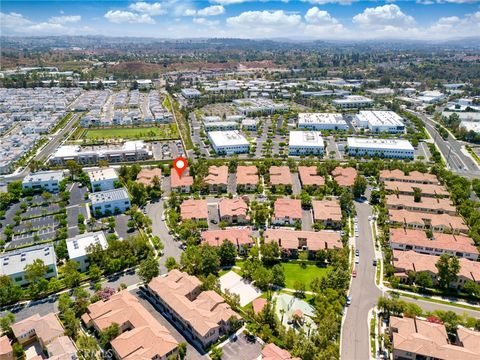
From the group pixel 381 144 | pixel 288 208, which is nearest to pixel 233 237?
pixel 288 208

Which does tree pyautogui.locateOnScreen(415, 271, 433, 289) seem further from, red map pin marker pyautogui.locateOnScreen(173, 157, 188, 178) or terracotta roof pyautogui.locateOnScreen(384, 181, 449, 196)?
red map pin marker pyautogui.locateOnScreen(173, 157, 188, 178)

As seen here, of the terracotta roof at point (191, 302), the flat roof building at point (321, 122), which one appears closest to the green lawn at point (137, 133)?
the flat roof building at point (321, 122)

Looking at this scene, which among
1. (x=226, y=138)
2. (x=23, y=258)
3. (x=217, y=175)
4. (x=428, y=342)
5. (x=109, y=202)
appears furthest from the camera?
(x=226, y=138)

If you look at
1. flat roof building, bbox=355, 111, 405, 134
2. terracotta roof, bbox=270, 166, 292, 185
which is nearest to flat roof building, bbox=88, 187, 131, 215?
terracotta roof, bbox=270, 166, 292, 185

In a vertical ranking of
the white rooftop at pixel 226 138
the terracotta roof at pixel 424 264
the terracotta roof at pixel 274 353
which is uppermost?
the white rooftop at pixel 226 138

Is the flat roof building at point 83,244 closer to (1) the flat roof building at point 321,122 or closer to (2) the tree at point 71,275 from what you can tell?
(2) the tree at point 71,275

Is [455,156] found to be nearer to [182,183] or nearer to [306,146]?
[306,146]
